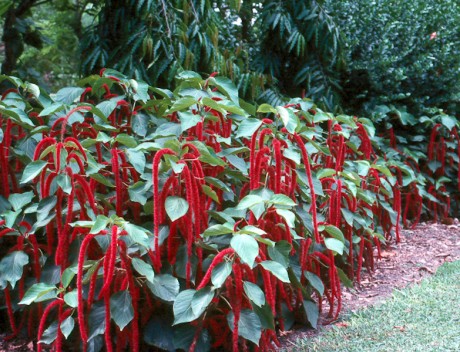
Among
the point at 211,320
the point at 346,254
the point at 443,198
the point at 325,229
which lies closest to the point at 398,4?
the point at 443,198

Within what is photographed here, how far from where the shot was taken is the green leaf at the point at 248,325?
2146 millimetres

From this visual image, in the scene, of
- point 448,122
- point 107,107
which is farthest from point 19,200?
point 448,122

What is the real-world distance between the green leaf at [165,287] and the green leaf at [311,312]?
792mm

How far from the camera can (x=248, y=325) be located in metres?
2.18

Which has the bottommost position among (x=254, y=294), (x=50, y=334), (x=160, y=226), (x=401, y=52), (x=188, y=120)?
(x=50, y=334)

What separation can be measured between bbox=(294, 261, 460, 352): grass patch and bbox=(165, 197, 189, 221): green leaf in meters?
0.91

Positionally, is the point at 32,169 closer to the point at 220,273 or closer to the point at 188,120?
the point at 188,120

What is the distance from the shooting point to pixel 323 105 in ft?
17.0

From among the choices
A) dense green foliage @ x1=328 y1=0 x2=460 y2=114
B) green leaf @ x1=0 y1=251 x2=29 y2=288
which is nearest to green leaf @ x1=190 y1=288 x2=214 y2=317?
green leaf @ x1=0 y1=251 x2=29 y2=288

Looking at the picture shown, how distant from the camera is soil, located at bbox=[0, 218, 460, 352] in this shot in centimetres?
282

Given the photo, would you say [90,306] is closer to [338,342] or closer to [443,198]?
[338,342]

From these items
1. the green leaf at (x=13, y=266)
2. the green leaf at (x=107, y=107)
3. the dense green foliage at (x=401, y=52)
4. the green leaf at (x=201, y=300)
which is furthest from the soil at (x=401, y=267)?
the dense green foliage at (x=401, y=52)

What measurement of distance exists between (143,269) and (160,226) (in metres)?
0.27

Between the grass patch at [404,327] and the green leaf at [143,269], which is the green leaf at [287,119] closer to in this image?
the green leaf at [143,269]
